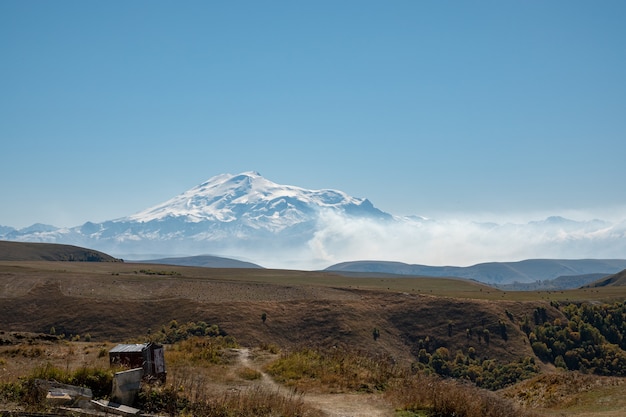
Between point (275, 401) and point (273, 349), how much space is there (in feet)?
37.8

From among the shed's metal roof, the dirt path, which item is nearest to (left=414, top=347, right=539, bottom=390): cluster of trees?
the dirt path

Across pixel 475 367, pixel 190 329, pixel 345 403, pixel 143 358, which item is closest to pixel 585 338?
pixel 475 367

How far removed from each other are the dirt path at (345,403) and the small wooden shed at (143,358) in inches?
141

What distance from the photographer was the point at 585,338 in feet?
228

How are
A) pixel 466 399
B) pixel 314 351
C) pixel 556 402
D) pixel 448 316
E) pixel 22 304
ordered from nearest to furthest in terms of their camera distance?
pixel 466 399 < pixel 556 402 < pixel 314 351 < pixel 22 304 < pixel 448 316

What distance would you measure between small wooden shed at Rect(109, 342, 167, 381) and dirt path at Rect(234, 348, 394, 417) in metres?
3.59

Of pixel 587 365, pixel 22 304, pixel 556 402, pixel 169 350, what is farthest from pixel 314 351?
pixel 22 304

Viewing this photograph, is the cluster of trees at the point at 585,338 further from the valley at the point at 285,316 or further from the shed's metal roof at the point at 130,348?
the shed's metal roof at the point at 130,348

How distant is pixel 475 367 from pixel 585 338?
19.2m

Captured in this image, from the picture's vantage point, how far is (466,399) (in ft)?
49.1

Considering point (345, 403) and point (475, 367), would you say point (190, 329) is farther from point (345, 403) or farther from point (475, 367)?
point (345, 403)

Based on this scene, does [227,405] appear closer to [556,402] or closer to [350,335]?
[556,402]

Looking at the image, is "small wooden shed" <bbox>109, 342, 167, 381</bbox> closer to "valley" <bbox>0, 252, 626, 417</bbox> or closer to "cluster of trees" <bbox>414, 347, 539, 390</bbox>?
"valley" <bbox>0, 252, 626, 417</bbox>

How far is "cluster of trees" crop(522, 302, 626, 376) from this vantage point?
61.8 meters
